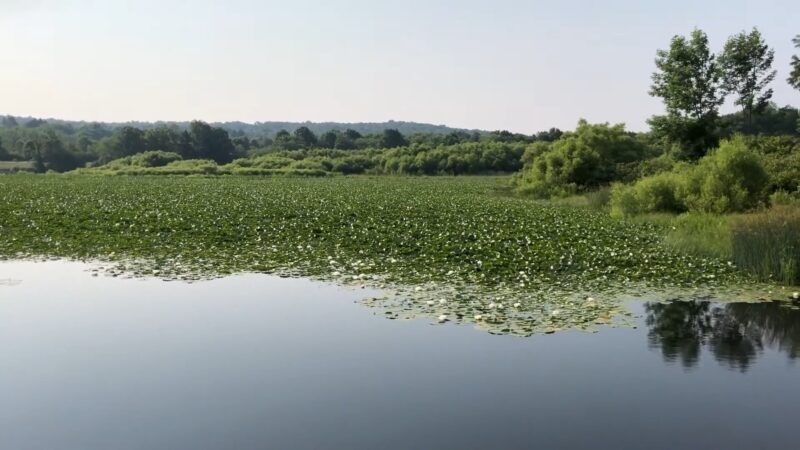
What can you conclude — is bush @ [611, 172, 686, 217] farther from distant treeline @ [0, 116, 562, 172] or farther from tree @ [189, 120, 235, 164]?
tree @ [189, 120, 235, 164]

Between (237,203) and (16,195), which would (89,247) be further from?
(16,195)

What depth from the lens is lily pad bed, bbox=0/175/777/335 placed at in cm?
1091

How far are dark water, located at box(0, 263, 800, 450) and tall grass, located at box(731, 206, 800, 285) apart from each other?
2030 millimetres

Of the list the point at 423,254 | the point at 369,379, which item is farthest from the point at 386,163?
the point at 369,379

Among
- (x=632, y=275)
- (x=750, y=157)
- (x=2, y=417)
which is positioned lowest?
(x=2, y=417)

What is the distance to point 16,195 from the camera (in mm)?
33438

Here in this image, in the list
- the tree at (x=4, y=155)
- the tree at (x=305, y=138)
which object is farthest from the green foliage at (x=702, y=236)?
the tree at (x=4, y=155)

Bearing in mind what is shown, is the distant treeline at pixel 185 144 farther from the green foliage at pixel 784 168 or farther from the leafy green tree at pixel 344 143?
the green foliage at pixel 784 168

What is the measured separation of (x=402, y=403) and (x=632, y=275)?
289 inches

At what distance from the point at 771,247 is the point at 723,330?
383 cm

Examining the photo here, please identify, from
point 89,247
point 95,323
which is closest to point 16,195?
point 89,247

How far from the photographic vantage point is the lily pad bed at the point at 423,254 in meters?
10.9

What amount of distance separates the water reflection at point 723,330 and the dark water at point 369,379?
33 millimetres

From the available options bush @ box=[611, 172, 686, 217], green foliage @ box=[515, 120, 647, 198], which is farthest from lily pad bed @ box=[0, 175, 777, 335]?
green foliage @ box=[515, 120, 647, 198]
